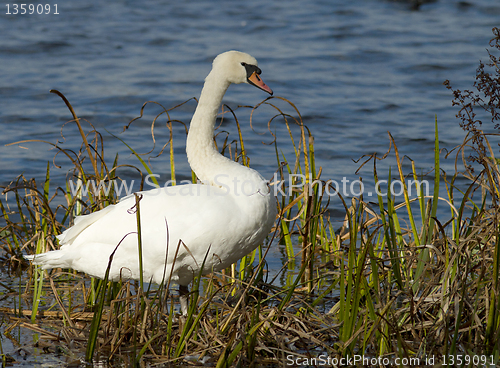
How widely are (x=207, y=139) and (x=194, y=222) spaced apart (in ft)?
2.22

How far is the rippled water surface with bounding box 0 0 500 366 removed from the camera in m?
9.17

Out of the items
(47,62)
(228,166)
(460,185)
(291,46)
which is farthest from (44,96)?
(228,166)

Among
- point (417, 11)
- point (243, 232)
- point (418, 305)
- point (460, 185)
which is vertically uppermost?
point (417, 11)

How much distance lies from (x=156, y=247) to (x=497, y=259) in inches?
71.8

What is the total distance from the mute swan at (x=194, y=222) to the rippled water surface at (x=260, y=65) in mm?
3338

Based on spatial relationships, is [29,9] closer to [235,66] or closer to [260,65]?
[260,65]

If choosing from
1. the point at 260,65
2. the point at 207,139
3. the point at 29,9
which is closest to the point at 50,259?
the point at 207,139

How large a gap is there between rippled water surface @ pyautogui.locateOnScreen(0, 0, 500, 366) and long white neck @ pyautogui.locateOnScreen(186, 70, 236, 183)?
345cm

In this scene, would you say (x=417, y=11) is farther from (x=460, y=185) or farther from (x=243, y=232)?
(x=243, y=232)

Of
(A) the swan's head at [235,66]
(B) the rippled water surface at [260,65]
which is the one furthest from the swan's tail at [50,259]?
(B) the rippled water surface at [260,65]

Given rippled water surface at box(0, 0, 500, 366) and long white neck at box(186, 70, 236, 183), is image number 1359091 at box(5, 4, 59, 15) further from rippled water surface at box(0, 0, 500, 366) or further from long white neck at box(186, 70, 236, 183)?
long white neck at box(186, 70, 236, 183)

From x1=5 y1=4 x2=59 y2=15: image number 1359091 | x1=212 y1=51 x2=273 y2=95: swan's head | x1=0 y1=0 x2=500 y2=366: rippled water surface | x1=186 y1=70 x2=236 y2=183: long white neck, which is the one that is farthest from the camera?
x1=5 y1=4 x2=59 y2=15: image number 1359091

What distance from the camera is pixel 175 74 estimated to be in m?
12.4

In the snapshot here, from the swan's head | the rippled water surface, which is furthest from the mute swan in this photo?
the rippled water surface
